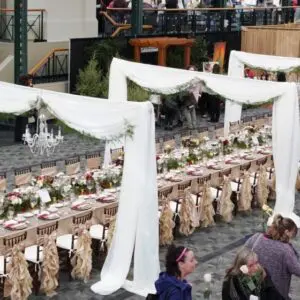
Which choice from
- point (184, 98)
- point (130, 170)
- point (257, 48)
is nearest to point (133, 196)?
point (130, 170)

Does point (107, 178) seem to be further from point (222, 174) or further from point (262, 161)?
point (262, 161)

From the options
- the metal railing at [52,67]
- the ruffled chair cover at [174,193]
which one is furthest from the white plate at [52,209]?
the metal railing at [52,67]

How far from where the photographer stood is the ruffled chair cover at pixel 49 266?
374 inches

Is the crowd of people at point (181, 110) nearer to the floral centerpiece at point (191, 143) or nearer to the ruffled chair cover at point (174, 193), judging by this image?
the floral centerpiece at point (191, 143)

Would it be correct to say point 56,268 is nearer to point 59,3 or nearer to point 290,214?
point 290,214

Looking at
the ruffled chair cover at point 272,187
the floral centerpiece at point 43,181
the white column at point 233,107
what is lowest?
the ruffled chair cover at point 272,187

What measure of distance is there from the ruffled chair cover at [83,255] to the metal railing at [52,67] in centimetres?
1111

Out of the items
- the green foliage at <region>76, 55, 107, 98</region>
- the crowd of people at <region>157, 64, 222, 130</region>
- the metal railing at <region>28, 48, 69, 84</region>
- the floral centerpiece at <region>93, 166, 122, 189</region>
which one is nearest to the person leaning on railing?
the floral centerpiece at <region>93, 166, 122, 189</region>

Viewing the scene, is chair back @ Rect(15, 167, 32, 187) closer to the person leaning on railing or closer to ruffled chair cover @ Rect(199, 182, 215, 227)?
ruffled chair cover @ Rect(199, 182, 215, 227)

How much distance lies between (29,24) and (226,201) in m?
11.6

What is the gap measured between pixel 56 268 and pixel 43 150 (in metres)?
7.68

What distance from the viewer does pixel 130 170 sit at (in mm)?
9875

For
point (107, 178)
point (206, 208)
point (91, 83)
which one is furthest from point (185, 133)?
point (107, 178)

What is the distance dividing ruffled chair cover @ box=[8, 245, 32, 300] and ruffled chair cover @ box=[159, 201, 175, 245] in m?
2.72
